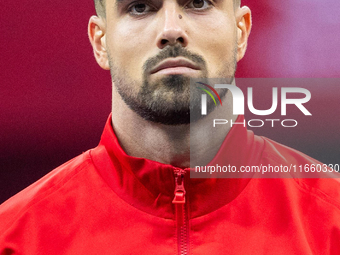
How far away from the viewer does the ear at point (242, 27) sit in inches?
52.0

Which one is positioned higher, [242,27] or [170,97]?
[242,27]

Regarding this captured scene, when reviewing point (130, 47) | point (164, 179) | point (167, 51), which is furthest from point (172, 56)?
point (164, 179)

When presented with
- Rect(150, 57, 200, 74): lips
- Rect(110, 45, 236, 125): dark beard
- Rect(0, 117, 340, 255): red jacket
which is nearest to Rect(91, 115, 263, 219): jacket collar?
Rect(0, 117, 340, 255): red jacket

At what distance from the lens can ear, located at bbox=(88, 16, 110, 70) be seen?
1.32m

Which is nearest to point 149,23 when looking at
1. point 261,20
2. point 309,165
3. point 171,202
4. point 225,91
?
point 225,91

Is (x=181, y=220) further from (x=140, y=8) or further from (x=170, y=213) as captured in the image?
(x=140, y=8)

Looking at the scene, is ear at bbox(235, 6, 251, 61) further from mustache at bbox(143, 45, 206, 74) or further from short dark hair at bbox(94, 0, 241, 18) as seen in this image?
mustache at bbox(143, 45, 206, 74)

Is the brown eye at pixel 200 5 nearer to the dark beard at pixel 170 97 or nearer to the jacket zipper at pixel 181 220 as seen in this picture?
the dark beard at pixel 170 97

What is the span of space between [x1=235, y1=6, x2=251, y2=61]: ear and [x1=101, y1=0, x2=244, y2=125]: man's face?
10cm

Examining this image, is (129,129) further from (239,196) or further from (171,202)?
(239,196)

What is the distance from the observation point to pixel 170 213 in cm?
108

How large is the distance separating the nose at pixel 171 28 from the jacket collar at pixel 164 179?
29 cm

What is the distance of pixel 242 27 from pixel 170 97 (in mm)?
413

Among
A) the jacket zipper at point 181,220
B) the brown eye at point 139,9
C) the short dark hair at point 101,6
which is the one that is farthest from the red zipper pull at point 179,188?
the short dark hair at point 101,6
